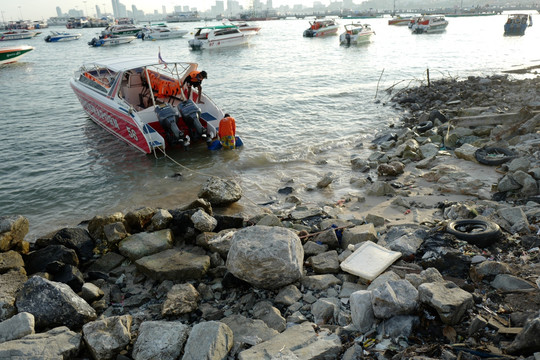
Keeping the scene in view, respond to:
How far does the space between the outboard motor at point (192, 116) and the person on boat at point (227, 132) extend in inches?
22.9

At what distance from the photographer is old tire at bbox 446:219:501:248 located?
5090 millimetres

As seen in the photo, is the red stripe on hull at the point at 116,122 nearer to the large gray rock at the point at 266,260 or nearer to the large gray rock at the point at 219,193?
the large gray rock at the point at 219,193

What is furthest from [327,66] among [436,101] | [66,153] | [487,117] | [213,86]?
[66,153]

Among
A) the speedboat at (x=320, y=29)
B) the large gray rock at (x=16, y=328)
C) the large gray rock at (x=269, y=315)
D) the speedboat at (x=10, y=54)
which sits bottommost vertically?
the large gray rock at (x=269, y=315)

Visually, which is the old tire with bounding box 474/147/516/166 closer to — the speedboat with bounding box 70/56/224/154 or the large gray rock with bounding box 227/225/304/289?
A: the large gray rock with bounding box 227/225/304/289

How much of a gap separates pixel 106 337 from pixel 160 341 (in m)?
0.58

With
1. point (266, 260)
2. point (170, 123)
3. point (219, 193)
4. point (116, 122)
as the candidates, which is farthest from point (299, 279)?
point (116, 122)

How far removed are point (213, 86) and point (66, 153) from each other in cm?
1186

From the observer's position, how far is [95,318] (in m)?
4.64

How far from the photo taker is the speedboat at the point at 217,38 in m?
44.2

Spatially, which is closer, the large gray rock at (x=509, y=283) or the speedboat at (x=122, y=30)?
the large gray rock at (x=509, y=283)

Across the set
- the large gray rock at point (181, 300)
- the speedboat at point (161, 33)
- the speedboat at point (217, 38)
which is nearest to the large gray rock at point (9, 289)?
the large gray rock at point (181, 300)

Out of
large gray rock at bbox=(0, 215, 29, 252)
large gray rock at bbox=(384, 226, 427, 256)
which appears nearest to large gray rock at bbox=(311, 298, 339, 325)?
large gray rock at bbox=(384, 226, 427, 256)

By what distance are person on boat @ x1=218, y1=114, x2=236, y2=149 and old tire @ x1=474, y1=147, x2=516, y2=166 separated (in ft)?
21.6
